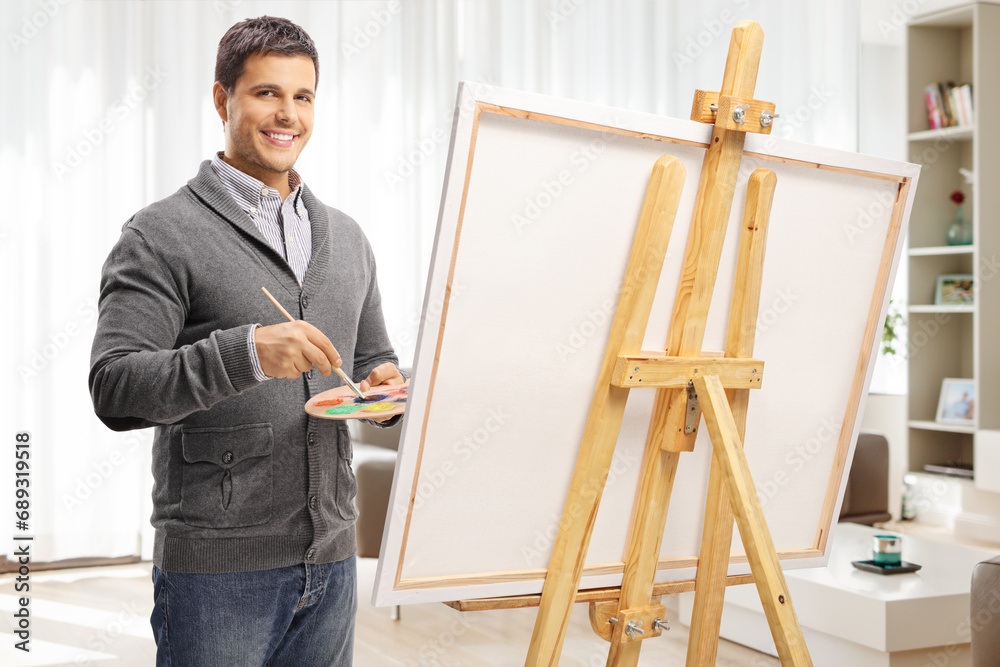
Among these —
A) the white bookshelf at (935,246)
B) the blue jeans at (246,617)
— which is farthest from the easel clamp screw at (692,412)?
the white bookshelf at (935,246)

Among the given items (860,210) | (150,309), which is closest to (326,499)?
(150,309)

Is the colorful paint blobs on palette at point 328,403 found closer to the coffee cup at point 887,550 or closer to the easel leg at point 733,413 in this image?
the easel leg at point 733,413

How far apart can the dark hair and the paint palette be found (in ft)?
1.36

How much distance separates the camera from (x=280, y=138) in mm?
1201

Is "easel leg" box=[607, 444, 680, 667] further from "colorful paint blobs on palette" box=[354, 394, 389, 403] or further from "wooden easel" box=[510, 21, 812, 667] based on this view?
"colorful paint blobs on palette" box=[354, 394, 389, 403]

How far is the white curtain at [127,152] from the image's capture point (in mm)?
3705

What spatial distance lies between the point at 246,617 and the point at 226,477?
0.56ft

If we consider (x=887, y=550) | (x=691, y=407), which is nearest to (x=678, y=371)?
(x=691, y=407)

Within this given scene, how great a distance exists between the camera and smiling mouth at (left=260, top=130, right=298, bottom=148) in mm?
1198
